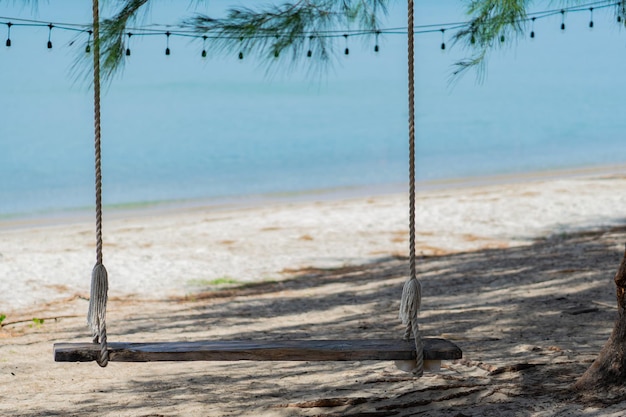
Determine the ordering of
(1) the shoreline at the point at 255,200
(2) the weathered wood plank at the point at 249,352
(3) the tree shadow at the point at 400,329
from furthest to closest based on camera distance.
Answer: (1) the shoreline at the point at 255,200, (3) the tree shadow at the point at 400,329, (2) the weathered wood plank at the point at 249,352

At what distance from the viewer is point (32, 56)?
1315 inches

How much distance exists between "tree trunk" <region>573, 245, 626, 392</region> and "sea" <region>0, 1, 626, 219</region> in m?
1.91

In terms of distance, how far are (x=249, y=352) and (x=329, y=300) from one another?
2.59m

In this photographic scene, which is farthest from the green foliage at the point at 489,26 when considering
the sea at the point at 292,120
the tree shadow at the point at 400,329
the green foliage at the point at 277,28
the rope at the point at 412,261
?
the rope at the point at 412,261

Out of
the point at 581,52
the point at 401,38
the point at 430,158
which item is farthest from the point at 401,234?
the point at 581,52

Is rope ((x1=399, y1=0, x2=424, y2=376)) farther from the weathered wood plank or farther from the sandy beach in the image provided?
the sandy beach

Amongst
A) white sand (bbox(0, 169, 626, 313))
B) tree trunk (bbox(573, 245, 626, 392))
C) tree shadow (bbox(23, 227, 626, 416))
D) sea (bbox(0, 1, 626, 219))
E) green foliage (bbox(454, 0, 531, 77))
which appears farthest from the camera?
sea (bbox(0, 1, 626, 219))

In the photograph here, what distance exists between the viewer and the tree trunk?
2594 millimetres

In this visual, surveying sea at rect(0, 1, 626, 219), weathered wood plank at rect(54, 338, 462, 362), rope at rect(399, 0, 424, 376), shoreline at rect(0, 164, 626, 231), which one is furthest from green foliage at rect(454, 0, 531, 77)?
shoreline at rect(0, 164, 626, 231)

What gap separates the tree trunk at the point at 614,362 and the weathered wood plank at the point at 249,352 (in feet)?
1.65

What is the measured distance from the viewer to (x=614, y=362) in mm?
2604

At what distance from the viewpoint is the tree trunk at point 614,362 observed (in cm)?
259

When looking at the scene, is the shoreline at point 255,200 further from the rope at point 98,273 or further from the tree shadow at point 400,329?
the rope at point 98,273

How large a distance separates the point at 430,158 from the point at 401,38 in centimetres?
2140
